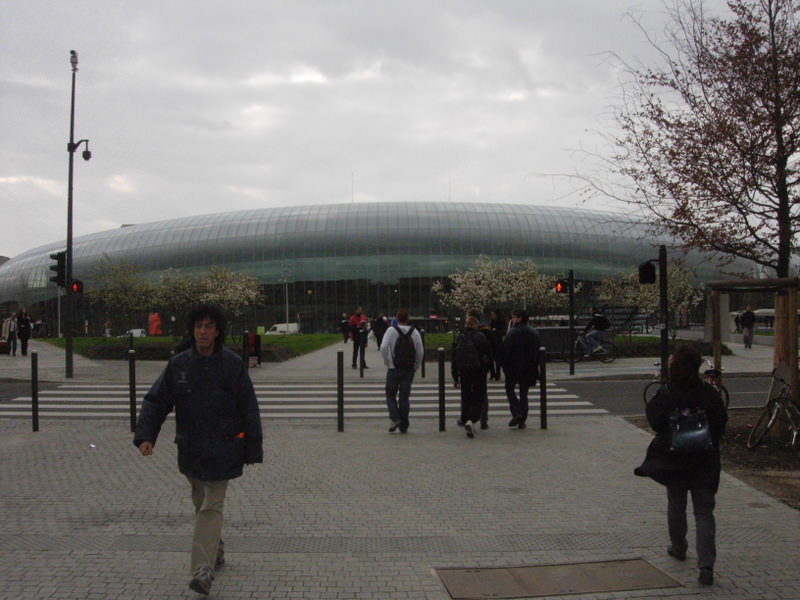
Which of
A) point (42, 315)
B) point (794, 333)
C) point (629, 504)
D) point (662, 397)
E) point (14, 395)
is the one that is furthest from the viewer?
point (42, 315)

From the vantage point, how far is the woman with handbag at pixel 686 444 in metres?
4.88

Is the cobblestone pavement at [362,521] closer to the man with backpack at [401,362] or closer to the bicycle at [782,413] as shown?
the man with backpack at [401,362]

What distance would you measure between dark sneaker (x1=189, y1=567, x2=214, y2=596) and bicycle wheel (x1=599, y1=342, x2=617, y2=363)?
2131 cm

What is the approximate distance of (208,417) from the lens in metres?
4.74

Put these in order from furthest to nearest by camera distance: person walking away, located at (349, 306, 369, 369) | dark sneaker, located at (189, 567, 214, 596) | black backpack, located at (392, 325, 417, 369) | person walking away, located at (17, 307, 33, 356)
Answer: person walking away, located at (17, 307, 33, 356), person walking away, located at (349, 306, 369, 369), black backpack, located at (392, 325, 417, 369), dark sneaker, located at (189, 567, 214, 596)

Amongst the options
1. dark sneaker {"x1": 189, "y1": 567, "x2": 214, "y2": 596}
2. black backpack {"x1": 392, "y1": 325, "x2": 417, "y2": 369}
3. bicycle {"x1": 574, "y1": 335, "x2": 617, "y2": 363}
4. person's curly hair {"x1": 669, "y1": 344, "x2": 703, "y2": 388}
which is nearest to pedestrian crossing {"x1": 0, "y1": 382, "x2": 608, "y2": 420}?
black backpack {"x1": 392, "y1": 325, "x2": 417, "y2": 369}

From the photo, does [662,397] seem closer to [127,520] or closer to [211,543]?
[211,543]

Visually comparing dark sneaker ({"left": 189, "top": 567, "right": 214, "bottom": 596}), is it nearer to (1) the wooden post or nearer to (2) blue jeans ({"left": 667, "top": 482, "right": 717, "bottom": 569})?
(2) blue jeans ({"left": 667, "top": 482, "right": 717, "bottom": 569})

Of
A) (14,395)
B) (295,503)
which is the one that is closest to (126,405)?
(14,395)

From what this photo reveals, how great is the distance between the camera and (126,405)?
14648 millimetres

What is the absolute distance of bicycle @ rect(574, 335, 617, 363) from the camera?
80.1 ft

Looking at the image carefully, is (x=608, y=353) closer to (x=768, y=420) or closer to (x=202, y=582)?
(x=768, y=420)

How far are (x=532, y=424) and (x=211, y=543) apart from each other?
25.8 feet

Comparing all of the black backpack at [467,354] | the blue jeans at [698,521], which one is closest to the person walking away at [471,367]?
the black backpack at [467,354]
